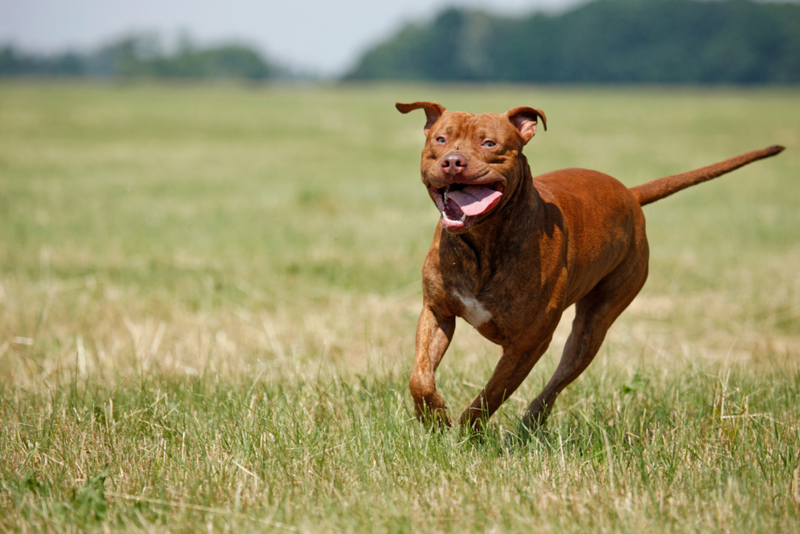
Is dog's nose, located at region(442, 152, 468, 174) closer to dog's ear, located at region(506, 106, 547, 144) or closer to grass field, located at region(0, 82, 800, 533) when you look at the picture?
dog's ear, located at region(506, 106, 547, 144)

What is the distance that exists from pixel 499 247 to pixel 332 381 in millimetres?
1493

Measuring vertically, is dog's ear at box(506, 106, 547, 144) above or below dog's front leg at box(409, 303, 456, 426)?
above

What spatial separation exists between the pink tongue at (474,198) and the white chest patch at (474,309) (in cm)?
51

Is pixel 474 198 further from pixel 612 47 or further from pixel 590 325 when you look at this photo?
pixel 612 47

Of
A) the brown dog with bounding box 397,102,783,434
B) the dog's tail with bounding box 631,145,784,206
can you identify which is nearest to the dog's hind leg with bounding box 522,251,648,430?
the brown dog with bounding box 397,102,783,434

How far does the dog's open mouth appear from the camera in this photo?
10.1 ft

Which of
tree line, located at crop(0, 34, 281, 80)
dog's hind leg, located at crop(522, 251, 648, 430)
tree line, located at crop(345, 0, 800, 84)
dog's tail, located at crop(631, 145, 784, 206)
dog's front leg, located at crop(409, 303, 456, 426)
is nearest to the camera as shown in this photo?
dog's front leg, located at crop(409, 303, 456, 426)

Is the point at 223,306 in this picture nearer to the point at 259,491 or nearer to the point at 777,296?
the point at 259,491

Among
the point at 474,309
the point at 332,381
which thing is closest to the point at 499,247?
the point at 474,309

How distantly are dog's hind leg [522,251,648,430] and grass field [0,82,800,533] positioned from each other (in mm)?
175

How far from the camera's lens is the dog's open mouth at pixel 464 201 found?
121 inches

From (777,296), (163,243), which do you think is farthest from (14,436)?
(777,296)

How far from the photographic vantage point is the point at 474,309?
3.43 meters

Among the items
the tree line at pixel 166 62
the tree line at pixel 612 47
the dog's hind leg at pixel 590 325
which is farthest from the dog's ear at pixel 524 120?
the tree line at pixel 166 62
